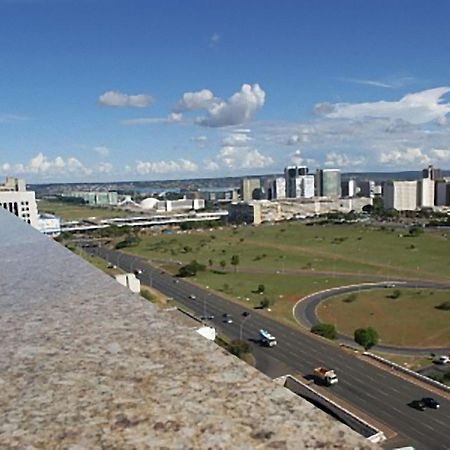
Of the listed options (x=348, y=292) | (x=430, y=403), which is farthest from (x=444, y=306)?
(x=430, y=403)

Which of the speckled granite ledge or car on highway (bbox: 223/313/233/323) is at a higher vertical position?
the speckled granite ledge

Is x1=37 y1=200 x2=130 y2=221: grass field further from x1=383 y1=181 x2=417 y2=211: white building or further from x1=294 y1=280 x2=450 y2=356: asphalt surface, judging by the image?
x1=294 y1=280 x2=450 y2=356: asphalt surface

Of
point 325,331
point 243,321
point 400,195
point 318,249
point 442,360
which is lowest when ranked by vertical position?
point 318,249

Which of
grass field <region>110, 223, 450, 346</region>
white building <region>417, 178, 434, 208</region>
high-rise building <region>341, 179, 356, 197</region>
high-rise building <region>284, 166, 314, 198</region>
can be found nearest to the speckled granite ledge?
grass field <region>110, 223, 450, 346</region>

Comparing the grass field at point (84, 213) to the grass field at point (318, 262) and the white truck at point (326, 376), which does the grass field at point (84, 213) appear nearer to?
the grass field at point (318, 262)

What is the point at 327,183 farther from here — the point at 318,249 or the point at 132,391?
the point at 132,391

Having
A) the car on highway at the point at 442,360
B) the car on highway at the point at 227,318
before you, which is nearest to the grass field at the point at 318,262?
the car on highway at the point at 442,360
